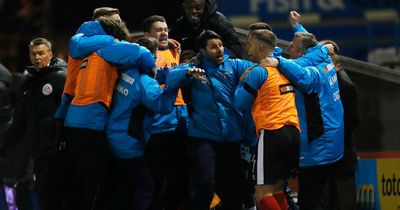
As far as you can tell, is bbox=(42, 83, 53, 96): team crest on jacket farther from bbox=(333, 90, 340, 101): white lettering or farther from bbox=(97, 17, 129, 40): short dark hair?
bbox=(333, 90, 340, 101): white lettering

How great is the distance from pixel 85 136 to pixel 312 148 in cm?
208

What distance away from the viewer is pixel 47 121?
36.0 feet

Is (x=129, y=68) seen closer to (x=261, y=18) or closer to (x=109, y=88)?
(x=109, y=88)

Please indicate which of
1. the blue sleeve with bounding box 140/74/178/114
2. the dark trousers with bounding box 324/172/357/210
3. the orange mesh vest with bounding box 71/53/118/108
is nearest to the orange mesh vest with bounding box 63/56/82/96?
the orange mesh vest with bounding box 71/53/118/108

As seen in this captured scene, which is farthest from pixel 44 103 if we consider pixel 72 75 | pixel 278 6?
pixel 278 6

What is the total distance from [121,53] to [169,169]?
133cm

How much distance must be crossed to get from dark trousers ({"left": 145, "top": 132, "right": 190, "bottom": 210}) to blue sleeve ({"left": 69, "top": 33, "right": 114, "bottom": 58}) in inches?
40.4

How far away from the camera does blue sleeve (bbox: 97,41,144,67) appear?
9.95 m

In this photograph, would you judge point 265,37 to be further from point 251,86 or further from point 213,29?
point 213,29

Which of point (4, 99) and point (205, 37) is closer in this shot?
point (205, 37)

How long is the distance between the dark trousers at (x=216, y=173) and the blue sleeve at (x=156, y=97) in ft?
1.43

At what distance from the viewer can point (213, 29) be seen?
11.1m

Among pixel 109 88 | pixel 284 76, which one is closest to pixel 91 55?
pixel 109 88

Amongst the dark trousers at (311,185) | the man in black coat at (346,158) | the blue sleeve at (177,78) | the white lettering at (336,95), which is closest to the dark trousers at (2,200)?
the blue sleeve at (177,78)
